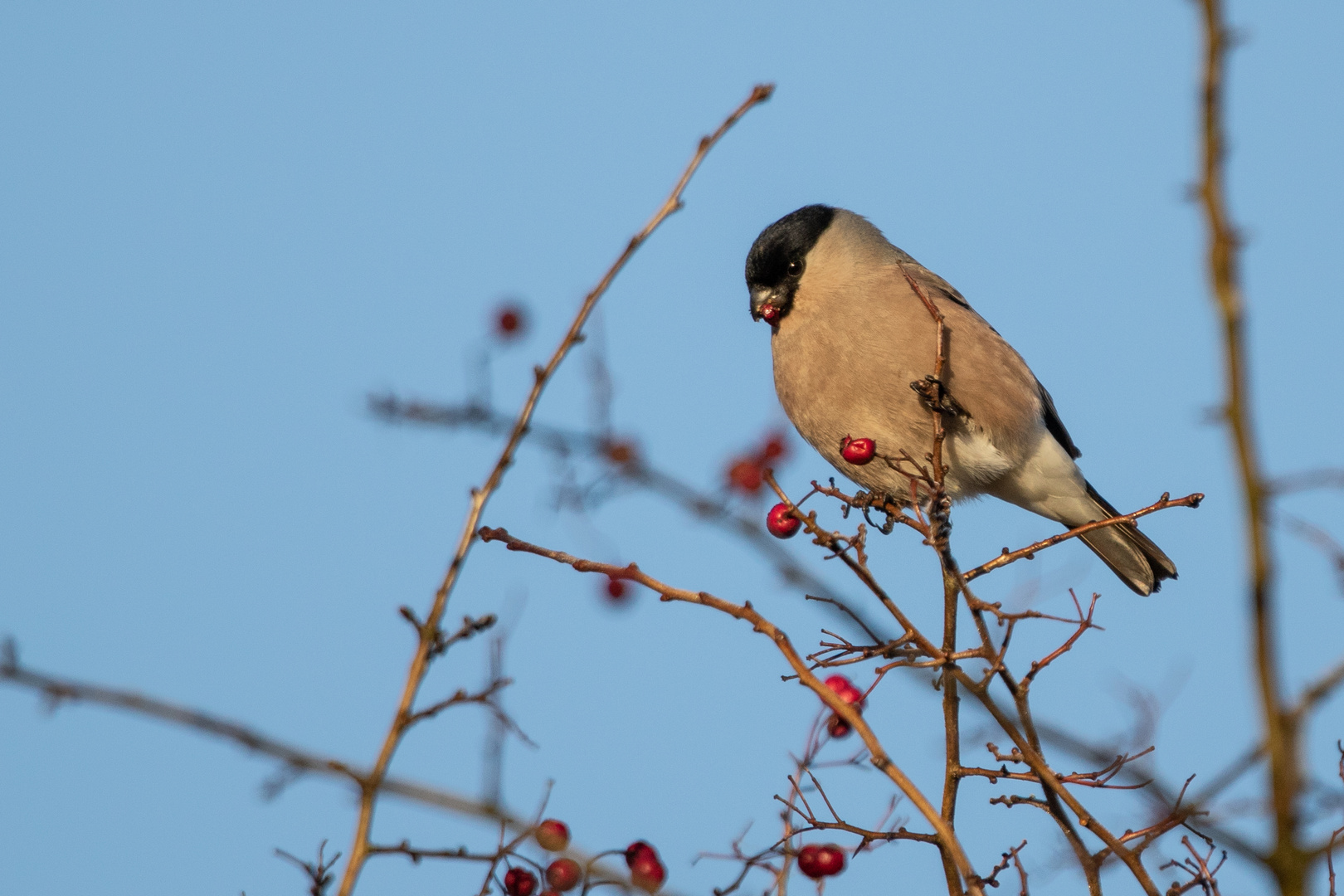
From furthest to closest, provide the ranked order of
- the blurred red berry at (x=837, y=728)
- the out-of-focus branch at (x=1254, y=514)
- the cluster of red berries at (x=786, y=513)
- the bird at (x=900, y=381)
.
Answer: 1. the bird at (x=900, y=381)
2. the cluster of red berries at (x=786, y=513)
3. the blurred red berry at (x=837, y=728)
4. the out-of-focus branch at (x=1254, y=514)

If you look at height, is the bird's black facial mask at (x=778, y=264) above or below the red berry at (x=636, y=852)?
above

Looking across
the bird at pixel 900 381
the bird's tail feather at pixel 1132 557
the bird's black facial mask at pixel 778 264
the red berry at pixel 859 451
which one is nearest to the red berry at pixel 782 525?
the red berry at pixel 859 451

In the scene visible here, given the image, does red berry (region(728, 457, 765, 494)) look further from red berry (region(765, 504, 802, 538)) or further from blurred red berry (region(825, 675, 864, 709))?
blurred red berry (region(825, 675, 864, 709))

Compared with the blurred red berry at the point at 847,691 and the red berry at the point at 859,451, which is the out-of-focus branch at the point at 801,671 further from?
the red berry at the point at 859,451

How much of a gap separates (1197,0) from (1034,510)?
470cm

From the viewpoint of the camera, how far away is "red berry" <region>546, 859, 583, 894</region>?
221 centimetres

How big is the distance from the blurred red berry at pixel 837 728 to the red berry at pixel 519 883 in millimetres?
745

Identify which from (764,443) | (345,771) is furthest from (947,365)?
(345,771)

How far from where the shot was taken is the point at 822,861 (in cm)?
289

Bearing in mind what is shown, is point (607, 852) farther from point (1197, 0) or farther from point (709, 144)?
point (1197, 0)

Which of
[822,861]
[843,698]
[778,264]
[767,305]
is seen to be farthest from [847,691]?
[778,264]

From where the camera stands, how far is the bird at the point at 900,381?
4918mm

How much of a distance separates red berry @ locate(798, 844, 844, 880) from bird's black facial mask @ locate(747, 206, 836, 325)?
2.93 m

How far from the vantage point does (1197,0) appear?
118 centimetres
